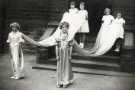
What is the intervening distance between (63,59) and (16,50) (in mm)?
774

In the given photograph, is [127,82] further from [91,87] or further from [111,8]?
[111,8]

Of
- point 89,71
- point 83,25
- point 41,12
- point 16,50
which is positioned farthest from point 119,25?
point 16,50

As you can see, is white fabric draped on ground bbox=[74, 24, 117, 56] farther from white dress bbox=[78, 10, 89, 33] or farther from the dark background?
white dress bbox=[78, 10, 89, 33]

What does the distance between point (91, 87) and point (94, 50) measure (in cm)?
84

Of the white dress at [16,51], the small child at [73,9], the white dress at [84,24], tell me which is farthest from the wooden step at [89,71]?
the small child at [73,9]

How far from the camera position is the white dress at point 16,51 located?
4703 mm

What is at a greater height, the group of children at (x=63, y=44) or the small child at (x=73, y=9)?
the small child at (x=73, y=9)

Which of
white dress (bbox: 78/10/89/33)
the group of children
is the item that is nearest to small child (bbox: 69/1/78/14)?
white dress (bbox: 78/10/89/33)

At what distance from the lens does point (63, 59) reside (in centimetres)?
453

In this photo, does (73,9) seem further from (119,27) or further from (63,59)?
(63,59)

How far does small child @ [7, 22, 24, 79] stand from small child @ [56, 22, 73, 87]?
25.0 inches

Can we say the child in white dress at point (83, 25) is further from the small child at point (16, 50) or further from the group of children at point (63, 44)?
the small child at point (16, 50)

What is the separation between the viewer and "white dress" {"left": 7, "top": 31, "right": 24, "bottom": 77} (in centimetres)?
470

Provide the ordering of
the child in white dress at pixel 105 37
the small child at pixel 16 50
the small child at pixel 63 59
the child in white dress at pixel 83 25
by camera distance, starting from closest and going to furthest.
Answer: the small child at pixel 63 59 → the small child at pixel 16 50 → the child in white dress at pixel 105 37 → the child in white dress at pixel 83 25
